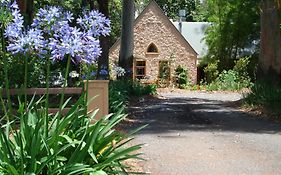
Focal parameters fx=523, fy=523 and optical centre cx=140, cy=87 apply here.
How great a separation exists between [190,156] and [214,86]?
29.2 metres

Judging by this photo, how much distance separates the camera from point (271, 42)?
21.9 metres

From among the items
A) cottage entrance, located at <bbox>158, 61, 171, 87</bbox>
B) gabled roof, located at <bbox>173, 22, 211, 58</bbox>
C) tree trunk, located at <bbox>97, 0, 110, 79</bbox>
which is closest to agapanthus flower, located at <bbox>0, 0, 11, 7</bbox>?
tree trunk, located at <bbox>97, 0, 110, 79</bbox>

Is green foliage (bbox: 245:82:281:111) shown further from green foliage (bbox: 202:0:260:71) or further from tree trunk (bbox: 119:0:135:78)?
green foliage (bbox: 202:0:260:71)

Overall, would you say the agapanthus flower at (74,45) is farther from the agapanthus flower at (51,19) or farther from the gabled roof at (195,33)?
the gabled roof at (195,33)

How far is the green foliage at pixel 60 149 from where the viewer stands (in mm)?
5133

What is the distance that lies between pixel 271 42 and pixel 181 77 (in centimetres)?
2132

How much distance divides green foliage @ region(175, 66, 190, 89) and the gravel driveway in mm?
25160

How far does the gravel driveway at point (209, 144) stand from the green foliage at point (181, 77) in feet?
82.5

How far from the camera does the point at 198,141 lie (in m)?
11.3

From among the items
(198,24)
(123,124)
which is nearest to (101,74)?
(123,124)

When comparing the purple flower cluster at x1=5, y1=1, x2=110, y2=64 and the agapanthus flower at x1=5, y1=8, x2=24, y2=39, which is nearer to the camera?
the purple flower cluster at x1=5, y1=1, x2=110, y2=64

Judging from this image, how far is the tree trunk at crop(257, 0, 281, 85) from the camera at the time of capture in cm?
2177

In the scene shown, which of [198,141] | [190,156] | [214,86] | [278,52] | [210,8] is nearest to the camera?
[190,156]

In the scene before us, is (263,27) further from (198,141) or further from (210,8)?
(210,8)
